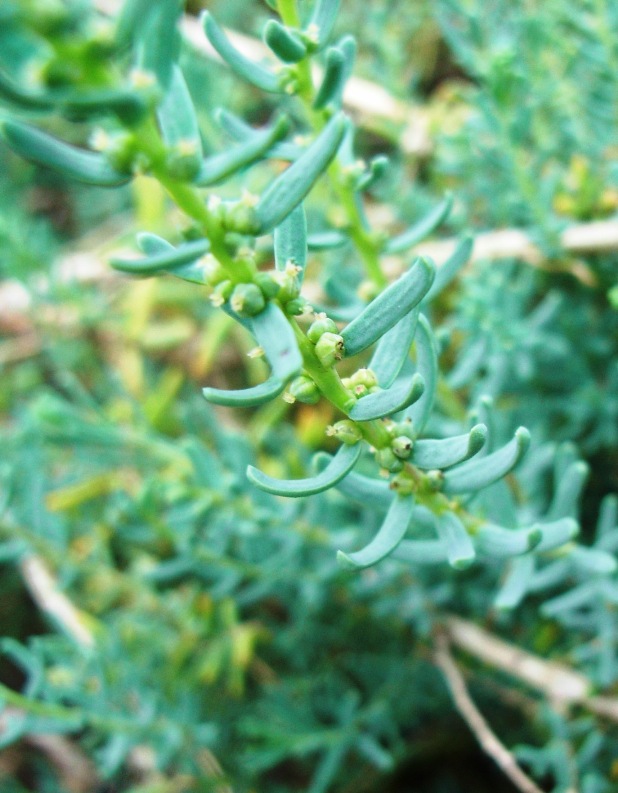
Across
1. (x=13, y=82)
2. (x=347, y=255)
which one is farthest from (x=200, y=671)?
(x=13, y=82)

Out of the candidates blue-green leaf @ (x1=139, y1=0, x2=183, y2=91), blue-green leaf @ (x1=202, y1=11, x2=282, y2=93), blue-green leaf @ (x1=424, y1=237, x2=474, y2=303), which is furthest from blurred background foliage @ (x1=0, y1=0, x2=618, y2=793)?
blue-green leaf @ (x1=139, y1=0, x2=183, y2=91)

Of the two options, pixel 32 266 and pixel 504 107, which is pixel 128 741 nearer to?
pixel 32 266

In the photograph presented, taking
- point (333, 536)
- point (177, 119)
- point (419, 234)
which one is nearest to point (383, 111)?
point (419, 234)

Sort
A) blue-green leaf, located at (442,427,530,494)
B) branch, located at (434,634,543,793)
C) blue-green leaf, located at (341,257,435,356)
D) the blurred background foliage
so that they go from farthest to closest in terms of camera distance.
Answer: the blurred background foliage, branch, located at (434,634,543,793), blue-green leaf, located at (442,427,530,494), blue-green leaf, located at (341,257,435,356)

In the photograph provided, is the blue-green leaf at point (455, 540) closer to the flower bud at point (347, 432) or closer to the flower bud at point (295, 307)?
the flower bud at point (347, 432)

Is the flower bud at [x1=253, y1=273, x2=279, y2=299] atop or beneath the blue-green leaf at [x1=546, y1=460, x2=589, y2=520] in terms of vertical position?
atop

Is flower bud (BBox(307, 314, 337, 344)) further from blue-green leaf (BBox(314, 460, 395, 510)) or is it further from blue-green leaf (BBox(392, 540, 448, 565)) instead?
blue-green leaf (BBox(392, 540, 448, 565))
